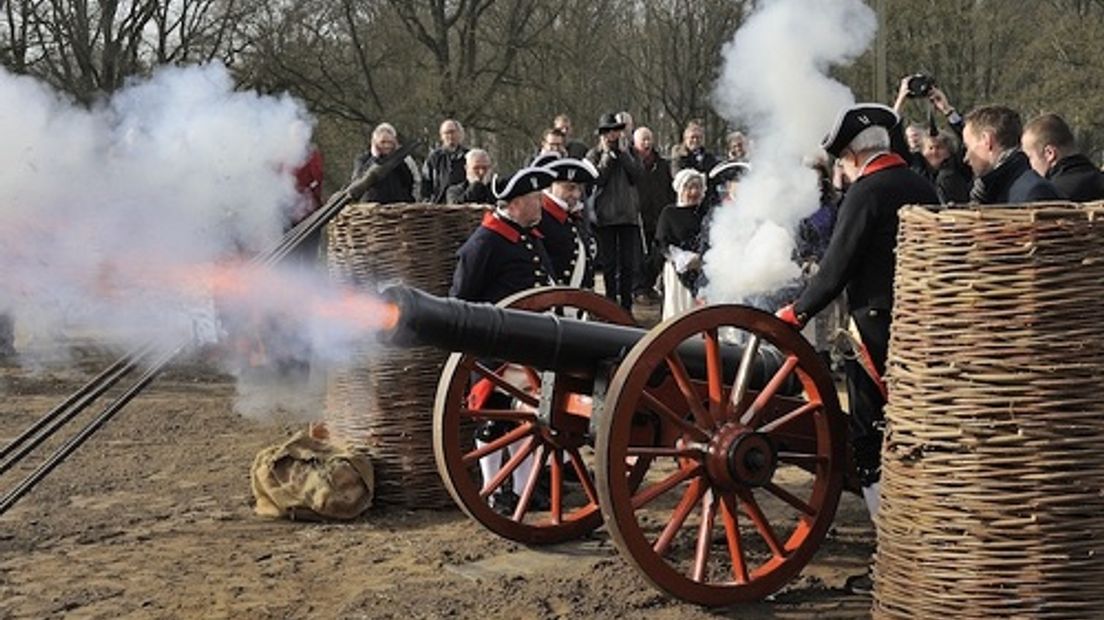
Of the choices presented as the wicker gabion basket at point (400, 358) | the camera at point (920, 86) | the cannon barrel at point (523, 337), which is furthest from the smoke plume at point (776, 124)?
the cannon barrel at point (523, 337)

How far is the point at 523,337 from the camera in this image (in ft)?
16.6

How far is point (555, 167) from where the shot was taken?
6.76 metres

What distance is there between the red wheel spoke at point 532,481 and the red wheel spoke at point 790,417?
1.22m

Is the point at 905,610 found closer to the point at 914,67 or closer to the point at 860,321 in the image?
the point at 860,321

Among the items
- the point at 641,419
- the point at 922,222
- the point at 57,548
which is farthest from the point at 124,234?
the point at 922,222

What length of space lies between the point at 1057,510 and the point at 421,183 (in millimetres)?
7507

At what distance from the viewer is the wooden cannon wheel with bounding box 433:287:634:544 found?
5781 millimetres

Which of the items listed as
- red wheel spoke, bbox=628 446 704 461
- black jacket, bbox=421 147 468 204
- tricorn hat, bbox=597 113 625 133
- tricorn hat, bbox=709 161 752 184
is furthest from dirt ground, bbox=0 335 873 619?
tricorn hat, bbox=597 113 625 133

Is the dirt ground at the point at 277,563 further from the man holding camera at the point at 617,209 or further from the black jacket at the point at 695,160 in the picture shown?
the black jacket at the point at 695,160

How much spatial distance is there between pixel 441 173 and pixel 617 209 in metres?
2.00

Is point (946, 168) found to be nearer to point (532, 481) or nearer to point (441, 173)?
point (441, 173)

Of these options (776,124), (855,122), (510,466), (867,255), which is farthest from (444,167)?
(867,255)

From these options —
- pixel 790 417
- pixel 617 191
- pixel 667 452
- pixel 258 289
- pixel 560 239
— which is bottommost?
pixel 667 452

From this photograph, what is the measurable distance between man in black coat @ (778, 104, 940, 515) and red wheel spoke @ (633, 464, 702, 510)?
0.66 m
